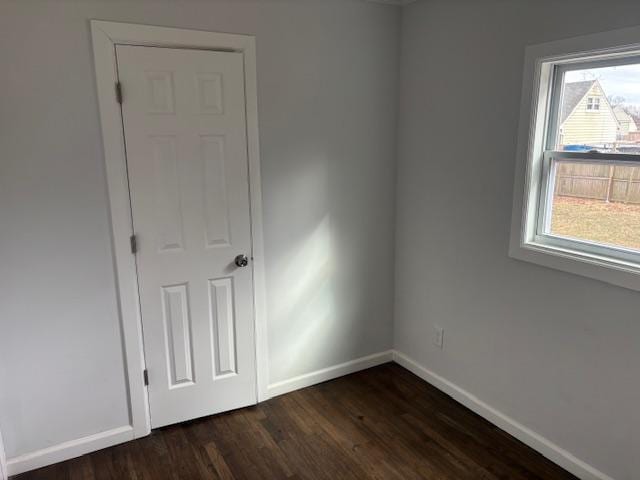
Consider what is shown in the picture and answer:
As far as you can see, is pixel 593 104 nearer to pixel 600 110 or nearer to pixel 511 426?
pixel 600 110

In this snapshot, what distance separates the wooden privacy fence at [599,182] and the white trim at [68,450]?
2.61m

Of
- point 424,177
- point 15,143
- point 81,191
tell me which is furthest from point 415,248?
point 15,143

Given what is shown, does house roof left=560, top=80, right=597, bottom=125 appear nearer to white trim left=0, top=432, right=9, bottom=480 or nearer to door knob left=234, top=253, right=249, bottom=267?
door knob left=234, top=253, right=249, bottom=267

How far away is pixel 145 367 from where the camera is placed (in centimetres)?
255

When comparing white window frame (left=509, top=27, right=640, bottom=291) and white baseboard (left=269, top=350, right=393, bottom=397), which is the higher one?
white window frame (left=509, top=27, right=640, bottom=291)

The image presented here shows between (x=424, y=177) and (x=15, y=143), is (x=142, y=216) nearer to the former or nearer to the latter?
(x=15, y=143)

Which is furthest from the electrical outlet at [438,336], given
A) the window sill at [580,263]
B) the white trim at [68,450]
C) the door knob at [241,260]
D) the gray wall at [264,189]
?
the white trim at [68,450]

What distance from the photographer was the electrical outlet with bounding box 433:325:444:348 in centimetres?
300

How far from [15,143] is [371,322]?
7.74ft

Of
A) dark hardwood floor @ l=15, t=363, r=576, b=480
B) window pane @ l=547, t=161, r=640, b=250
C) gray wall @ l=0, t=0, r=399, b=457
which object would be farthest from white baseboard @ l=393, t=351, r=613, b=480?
window pane @ l=547, t=161, r=640, b=250

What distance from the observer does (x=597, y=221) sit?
2154 mm

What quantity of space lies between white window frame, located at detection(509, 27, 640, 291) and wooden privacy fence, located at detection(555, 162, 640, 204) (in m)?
0.04

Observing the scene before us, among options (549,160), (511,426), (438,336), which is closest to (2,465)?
(438,336)

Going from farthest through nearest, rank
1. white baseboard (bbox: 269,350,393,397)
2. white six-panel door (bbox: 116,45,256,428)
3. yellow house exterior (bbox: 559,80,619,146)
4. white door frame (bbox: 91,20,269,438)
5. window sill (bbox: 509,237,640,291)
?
white baseboard (bbox: 269,350,393,397) < white six-panel door (bbox: 116,45,256,428) < white door frame (bbox: 91,20,269,438) < yellow house exterior (bbox: 559,80,619,146) < window sill (bbox: 509,237,640,291)
